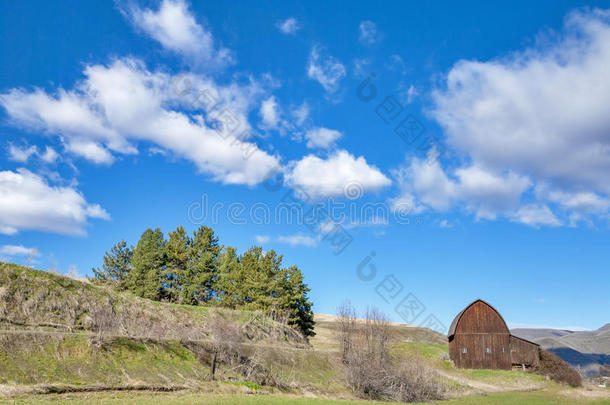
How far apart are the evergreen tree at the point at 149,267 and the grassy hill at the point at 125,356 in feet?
87.4

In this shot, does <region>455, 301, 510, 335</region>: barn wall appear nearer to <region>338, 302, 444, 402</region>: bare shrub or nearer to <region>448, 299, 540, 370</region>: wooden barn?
<region>448, 299, 540, 370</region>: wooden barn

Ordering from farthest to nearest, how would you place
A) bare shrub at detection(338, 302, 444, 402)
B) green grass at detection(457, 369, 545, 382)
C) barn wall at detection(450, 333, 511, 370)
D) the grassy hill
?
barn wall at detection(450, 333, 511, 370), green grass at detection(457, 369, 545, 382), bare shrub at detection(338, 302, 444, 402), the grassy hill

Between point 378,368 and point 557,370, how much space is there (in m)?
40.7

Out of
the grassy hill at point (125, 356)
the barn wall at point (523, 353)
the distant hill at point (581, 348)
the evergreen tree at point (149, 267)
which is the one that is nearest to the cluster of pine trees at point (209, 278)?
the evergreen tree at point (149, 267)

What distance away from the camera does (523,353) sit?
61625mm

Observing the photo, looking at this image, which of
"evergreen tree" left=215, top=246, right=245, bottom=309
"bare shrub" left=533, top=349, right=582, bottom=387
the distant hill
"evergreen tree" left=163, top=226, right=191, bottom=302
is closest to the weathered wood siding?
"bare shrub" left=533, top=349, right=582, bottom=387

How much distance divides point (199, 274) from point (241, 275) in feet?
21.8

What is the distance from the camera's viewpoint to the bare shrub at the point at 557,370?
57731 mm

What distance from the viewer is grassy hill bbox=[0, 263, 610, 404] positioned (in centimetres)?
1927

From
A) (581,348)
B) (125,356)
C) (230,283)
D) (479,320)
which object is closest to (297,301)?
(230,283)

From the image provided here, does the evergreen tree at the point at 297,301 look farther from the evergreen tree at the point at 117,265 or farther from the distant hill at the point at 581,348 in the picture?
the distant hill at the point at 581,348

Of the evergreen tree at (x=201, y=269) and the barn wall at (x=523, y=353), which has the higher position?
the evergreen tree at (x=201, y=269)

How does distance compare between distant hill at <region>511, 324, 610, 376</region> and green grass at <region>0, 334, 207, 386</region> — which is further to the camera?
distant hill at <region>511, 324, 610, 376</region>

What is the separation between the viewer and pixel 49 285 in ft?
90.1
